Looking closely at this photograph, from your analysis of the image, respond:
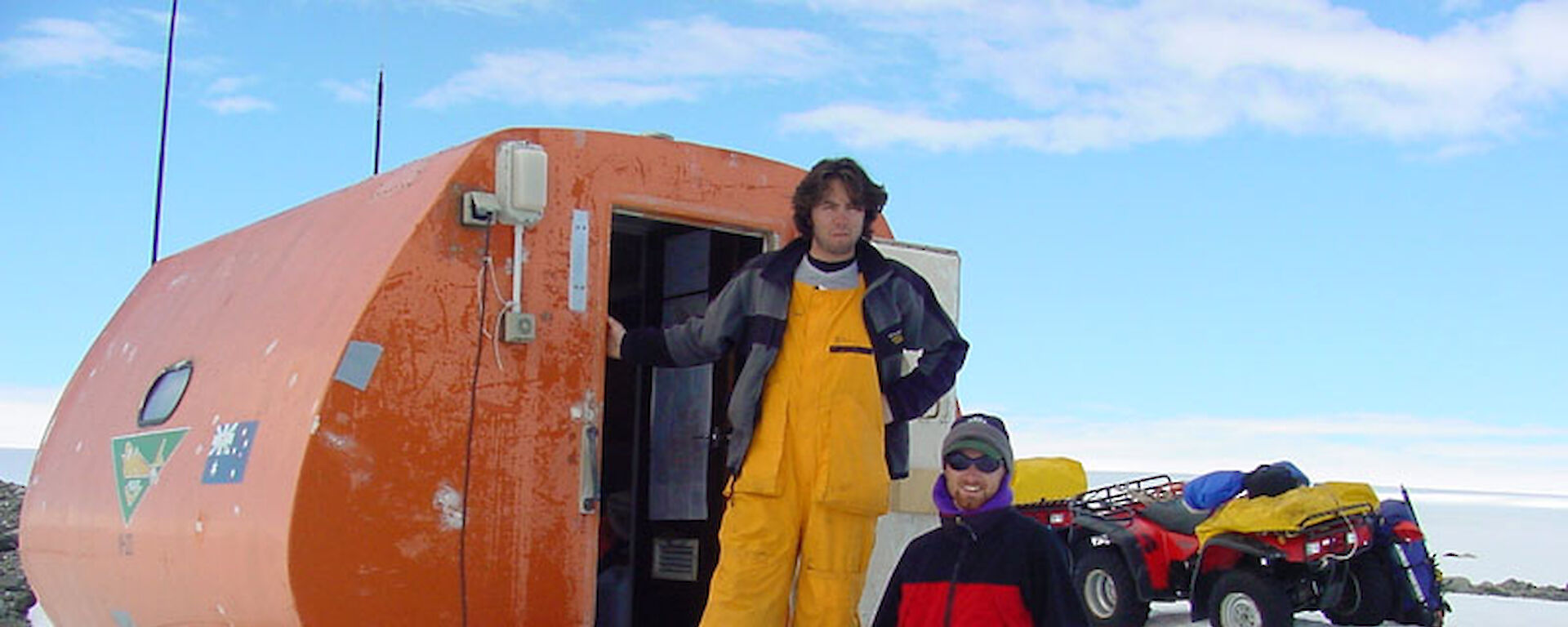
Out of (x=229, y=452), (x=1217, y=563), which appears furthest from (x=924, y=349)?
(x=1217, y=563)

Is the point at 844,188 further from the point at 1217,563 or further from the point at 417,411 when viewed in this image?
the point at 1217,563

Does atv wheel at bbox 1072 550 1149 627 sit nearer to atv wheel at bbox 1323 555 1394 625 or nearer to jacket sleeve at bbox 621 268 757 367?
atv wheel at bbox 1323 555 1394 625

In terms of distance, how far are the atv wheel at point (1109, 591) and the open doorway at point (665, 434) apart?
18.4ft

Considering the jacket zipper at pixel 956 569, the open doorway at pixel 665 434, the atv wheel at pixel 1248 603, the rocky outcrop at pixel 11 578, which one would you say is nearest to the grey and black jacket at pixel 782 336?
the open doorway at pixel 665 434

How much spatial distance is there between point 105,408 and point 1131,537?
706 cm

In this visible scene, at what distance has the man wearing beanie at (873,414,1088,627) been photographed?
137 inches

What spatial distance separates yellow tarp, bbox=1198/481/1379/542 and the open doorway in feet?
15.8

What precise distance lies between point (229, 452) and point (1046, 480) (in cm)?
1035

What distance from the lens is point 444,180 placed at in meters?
4.92

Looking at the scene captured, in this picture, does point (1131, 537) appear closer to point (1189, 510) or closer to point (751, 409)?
point (1189, 510)

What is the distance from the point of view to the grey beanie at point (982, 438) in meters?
3.56

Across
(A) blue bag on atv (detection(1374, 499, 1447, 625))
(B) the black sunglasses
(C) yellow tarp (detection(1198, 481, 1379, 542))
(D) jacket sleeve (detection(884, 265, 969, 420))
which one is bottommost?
(A) blue bag on atv (detection(1374, 499, 1447, 625))

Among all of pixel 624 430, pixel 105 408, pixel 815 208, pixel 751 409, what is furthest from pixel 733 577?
pixel 105 408

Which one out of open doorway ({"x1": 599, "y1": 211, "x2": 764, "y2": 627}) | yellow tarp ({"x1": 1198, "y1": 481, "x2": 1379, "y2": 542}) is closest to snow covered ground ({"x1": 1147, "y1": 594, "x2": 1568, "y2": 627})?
yellow tarp ({"x1": 1198, "y1": 481, "x2": 1379, "y2": 542})
